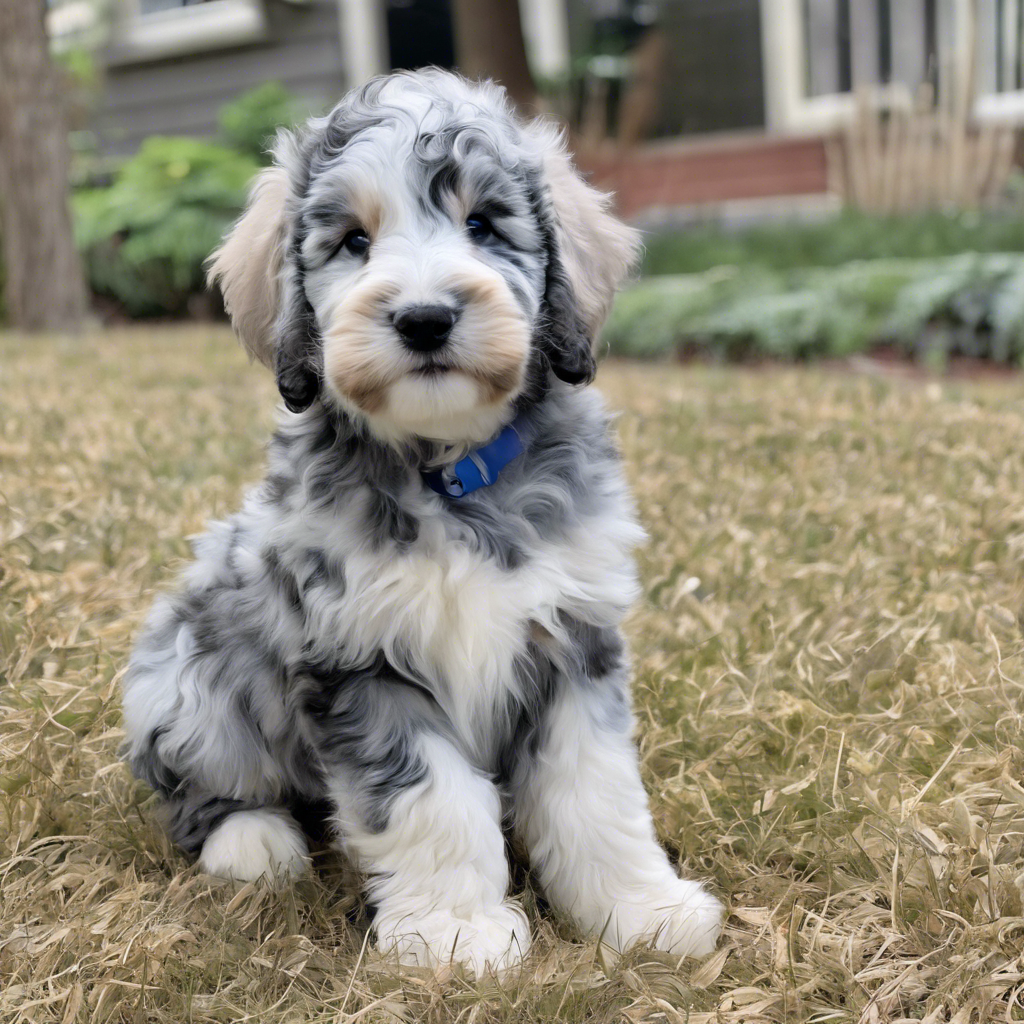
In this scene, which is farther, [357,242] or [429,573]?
[357,242]

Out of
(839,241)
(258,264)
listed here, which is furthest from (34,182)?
(258,264)

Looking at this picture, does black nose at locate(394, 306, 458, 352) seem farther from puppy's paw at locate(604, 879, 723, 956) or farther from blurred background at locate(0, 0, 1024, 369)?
blurred background at locate(0, 0, 1024, 369)

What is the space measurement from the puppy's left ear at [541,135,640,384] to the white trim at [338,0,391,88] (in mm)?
13169

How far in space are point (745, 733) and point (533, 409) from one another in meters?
1.24

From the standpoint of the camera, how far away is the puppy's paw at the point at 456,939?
2.49 metres

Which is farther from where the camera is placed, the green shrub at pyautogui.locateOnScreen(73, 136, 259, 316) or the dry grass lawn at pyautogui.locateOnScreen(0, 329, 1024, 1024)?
the green shrub at pyautogui.locateOnScreen(73, 136, 259, 316)

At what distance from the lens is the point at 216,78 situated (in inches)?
644

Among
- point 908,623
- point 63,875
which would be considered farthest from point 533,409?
point 908,623

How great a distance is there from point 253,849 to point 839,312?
26.9ft

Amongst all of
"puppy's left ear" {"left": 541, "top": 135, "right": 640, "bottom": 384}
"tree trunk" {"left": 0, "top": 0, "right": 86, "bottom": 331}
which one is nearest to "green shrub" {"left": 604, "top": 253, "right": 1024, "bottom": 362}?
"tree trunk" {"left": 0, "top": 0, "right": 86, "bottom": 331}

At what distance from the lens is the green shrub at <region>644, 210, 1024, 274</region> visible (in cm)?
1170

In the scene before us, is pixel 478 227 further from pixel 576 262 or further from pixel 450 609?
pixel 450 609

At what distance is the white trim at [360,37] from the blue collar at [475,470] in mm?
13741

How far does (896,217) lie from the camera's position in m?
13.1
